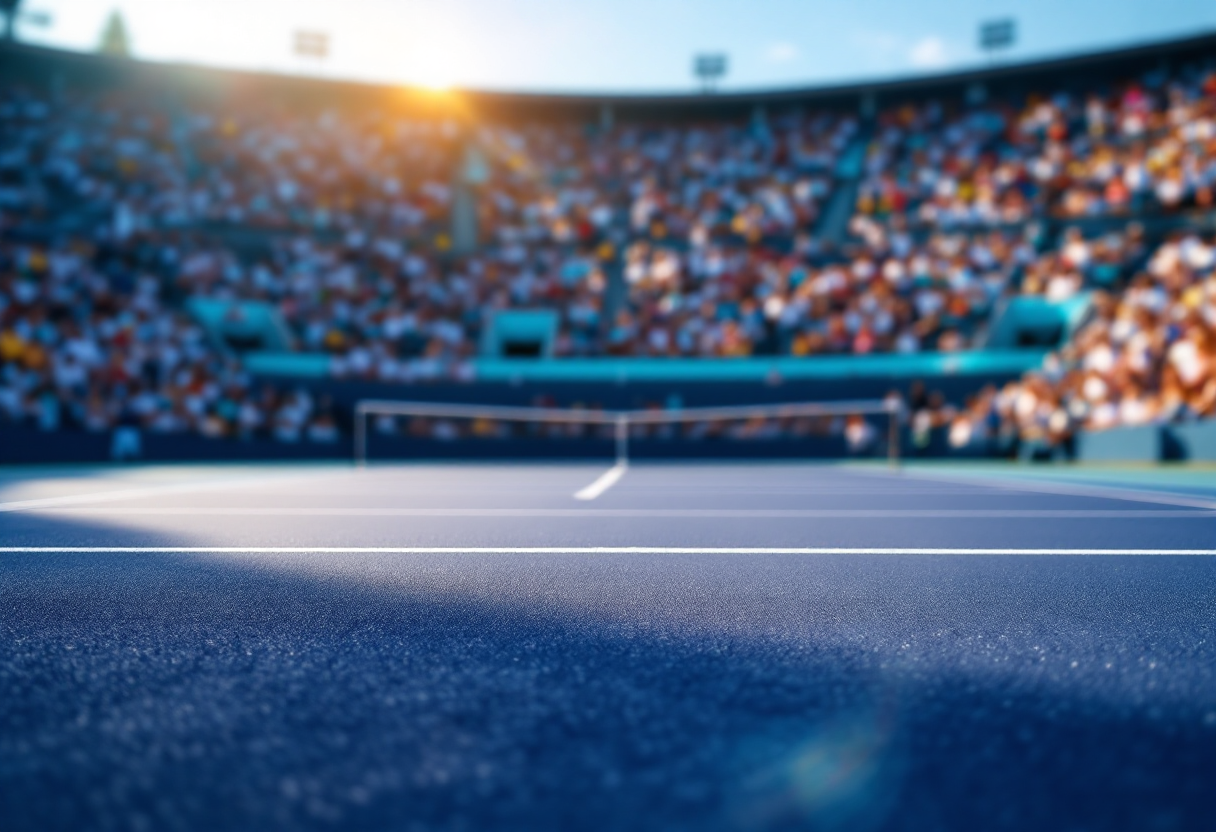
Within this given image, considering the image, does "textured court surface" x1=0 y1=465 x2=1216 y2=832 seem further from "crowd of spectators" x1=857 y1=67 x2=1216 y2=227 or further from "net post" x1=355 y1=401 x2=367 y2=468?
"crowd of spectators" x1=857 y1=67 x2=1216 y2=227

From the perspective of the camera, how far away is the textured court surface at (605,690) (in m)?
0.89

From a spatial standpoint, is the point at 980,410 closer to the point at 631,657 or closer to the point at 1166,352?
the point at 1166,352

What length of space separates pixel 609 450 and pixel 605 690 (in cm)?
1656

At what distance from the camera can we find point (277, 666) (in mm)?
1443

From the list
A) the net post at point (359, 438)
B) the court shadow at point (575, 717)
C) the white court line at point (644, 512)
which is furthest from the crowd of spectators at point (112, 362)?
the court shadow at point (575, 717)

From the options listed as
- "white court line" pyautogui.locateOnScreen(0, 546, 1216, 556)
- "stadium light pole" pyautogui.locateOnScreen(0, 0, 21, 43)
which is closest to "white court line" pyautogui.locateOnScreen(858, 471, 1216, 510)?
Result: "white court line" pyautogui.locateOnScreen(0, 546, 1216, 556)

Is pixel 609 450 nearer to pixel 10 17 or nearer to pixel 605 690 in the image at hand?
pixel 605 690

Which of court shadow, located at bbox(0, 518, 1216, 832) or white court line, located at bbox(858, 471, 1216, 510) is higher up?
court shadow, located at bbox(0, 518, 1216, 832)

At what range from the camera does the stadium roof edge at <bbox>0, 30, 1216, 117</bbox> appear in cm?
2305

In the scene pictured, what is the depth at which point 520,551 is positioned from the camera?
304cm

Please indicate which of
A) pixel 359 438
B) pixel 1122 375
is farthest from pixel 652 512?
pixel 1122 375

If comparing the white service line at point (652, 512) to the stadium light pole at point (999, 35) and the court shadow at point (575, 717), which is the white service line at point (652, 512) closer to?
the court shadow at point (575, 717)

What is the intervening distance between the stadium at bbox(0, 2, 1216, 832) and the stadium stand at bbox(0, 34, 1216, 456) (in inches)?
4.5

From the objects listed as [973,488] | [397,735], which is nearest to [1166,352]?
[973,488]
